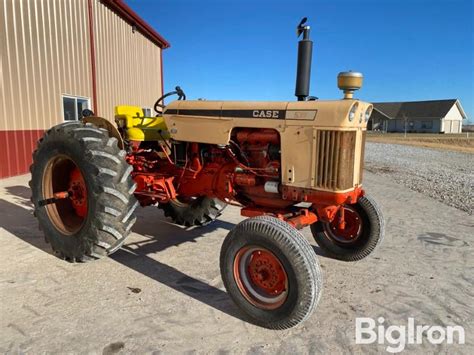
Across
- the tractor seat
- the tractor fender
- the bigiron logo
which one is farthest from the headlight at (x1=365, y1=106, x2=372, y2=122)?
the tractor fender

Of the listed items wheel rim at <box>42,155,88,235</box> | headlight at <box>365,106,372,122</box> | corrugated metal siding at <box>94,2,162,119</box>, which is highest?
corrugated metal siding at <box>94,2,162,119</box>

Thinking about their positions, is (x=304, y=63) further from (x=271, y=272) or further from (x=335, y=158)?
(x=271, y=272)

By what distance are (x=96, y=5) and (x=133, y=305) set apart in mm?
10976

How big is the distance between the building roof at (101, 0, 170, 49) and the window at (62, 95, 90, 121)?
3305 mm

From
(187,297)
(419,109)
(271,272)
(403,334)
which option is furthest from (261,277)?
(419,109)

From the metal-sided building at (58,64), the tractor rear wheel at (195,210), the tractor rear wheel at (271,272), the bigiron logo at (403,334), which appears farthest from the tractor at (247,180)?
the metal-sided building at (58,64)

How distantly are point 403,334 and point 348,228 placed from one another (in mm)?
1496

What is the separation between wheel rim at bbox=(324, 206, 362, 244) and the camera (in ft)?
13.3

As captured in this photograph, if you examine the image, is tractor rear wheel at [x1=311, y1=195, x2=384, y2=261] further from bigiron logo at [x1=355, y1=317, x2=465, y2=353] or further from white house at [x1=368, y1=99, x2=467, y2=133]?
white house at [x1=368, y1=99, x2=467, y2=133]

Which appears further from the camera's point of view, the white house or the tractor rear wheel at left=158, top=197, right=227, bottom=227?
the white house

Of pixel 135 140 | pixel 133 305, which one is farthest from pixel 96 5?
pixel 133 305

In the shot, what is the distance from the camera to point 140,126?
4422 mm

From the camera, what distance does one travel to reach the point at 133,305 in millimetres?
3090

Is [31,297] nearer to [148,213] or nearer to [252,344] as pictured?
[252,344]
